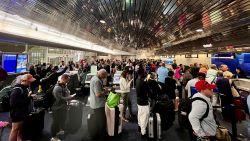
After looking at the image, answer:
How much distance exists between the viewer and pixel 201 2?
335cm

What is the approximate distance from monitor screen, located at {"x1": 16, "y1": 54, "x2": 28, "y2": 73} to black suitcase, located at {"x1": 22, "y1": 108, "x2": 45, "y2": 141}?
473cm

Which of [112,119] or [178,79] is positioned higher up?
[178,79]

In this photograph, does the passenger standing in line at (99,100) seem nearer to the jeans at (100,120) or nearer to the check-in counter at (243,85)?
the jeans at (100,120)

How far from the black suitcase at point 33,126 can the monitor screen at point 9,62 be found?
3883mm

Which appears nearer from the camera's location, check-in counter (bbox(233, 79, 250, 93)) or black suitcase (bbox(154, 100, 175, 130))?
black suitcase (bbox(154, 100, 175, 130))

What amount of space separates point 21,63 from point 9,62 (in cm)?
109

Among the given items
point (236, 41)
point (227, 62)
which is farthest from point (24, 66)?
point (227, 62)

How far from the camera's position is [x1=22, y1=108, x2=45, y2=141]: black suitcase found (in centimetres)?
416

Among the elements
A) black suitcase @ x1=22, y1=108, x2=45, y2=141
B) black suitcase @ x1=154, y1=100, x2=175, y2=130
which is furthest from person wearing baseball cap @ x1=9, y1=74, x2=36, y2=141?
black suitcase @ x1=154, y1=100, x2=175, y2=130

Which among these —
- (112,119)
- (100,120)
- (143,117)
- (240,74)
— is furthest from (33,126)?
(240,74)

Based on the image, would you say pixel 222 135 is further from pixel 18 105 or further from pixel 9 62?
pixel 9 62

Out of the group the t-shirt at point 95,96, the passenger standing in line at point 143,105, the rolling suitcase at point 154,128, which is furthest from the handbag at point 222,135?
the t-shirt at point 95,96

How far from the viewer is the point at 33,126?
14.1ft

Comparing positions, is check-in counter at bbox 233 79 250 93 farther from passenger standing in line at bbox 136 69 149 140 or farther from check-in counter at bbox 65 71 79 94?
check-in counter at bbox 65 71 79 94
